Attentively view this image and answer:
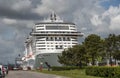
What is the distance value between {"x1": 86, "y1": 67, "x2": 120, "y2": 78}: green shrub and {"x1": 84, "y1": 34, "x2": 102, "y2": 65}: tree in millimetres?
34719

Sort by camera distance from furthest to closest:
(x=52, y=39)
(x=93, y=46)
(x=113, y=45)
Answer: (x=52, y=39), (x=113, y=45), (x=93, y=46)

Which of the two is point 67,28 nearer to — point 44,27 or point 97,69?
point 44,27

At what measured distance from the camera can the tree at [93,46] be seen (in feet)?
296

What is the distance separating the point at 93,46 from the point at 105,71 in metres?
44.7

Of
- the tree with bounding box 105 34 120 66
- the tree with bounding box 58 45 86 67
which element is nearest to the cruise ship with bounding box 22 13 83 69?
the tree with bounding box 58 45 86 67

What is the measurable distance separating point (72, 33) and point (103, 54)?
32971 millimetres

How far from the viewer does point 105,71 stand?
4581 centimetres

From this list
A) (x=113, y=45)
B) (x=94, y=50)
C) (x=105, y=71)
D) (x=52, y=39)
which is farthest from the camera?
(x=52, y=39)

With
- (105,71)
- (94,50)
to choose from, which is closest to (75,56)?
(94,50)

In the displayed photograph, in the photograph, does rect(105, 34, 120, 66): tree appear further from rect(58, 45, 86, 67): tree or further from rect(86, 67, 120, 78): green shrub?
rect(86, 67, 120, 78): green shrub

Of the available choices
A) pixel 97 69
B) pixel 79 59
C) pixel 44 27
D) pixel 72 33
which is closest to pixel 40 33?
pixel 44 27

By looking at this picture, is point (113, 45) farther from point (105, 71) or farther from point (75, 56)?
point (105, 71)

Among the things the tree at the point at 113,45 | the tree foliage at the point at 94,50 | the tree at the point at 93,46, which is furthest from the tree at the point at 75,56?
the tree at the point at 113,45

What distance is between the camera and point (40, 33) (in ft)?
413
